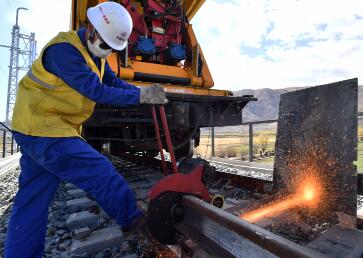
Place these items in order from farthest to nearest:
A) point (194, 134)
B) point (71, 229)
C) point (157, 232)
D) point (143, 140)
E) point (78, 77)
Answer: point (194, 134) < point (143, 140) < point (71, 229) < point (78, 77) < point (157, 232)

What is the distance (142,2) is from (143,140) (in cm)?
253

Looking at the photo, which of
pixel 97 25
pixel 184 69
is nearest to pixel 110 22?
pixel 97 25

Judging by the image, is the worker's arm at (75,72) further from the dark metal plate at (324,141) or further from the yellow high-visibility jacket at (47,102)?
the dark metal plate at (324,141)

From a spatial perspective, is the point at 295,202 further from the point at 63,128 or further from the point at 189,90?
the point at 189,90

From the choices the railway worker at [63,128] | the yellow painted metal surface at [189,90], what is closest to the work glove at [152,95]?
the railway worker at [63,128]

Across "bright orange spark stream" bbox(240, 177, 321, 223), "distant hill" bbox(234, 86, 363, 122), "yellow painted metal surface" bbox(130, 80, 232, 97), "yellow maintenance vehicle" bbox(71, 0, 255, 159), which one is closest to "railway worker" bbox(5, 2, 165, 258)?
"bright orange spark stream" bbox(240, 177, 321, 223)

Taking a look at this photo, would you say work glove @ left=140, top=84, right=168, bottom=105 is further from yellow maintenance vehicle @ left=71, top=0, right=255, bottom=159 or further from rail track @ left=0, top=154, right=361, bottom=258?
yellow maintenance vehicle @ left=71, top=0, right=255, bottom=159

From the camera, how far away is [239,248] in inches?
61.7

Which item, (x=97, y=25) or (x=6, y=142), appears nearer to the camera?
(x=97, y=25)

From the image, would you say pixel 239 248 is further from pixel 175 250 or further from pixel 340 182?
pixel 340 182

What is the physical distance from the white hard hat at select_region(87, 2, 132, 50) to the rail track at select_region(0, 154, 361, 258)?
54.9 inches

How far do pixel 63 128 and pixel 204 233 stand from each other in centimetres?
131

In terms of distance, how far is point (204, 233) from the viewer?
184 cm

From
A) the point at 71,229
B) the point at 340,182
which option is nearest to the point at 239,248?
the point at 340,182
